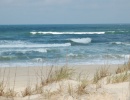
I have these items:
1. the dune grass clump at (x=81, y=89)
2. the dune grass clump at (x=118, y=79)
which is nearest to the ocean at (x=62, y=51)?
the dune grass clump at (x=118, y=79)

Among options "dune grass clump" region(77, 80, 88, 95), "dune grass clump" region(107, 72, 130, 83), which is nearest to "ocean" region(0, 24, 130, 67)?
"dune grass clump" region(107, 72, 130, 83)

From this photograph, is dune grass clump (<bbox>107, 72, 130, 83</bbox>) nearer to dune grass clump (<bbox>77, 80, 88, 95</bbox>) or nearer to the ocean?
dune grass clump (<bbox>77, 80, 88, 95</bbox>)

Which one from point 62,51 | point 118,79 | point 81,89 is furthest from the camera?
point 62,51

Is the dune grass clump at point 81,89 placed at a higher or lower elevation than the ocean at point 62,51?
higher

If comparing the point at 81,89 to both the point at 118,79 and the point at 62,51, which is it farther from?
the point at 62,51

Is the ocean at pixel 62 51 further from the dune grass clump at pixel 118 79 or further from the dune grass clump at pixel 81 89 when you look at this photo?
the dune grass clump at pixel 81 89

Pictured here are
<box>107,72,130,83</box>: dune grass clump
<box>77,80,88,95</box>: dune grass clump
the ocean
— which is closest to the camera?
<box>77,80,88,95</box>: dune grass clump

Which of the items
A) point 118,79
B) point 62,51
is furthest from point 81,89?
point 62,51

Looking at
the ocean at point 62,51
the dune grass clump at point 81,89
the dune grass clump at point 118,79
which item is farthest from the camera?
the ocean at point 62,51

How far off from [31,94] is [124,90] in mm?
1722

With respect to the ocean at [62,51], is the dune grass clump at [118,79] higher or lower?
higher

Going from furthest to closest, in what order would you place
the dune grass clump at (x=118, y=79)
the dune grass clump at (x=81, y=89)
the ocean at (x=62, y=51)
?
the ocean at (x=62, y=51) < the dune grass clump at (x=118, y=79) < the dune grass clump at (x=81, y=89)

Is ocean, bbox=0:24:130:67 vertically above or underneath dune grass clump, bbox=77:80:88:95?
underneath

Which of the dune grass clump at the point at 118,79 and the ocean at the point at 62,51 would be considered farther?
the ocean at the point at 62,51
